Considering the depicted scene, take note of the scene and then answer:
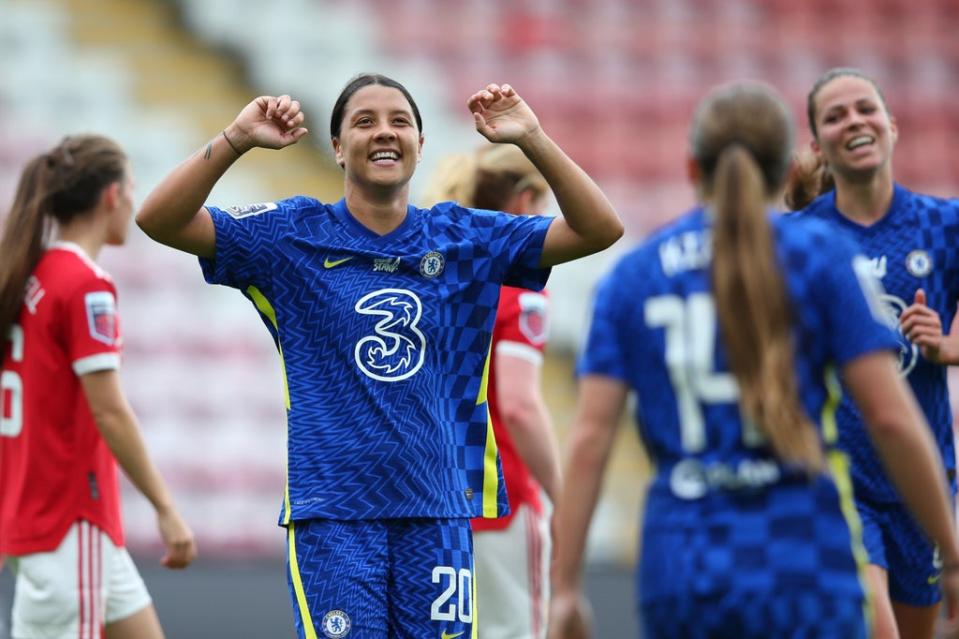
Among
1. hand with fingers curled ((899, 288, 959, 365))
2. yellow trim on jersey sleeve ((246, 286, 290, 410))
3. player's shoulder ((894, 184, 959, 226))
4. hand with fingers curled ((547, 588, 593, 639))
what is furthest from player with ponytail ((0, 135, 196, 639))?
player's shoulder ((894, 184, 959, 226))

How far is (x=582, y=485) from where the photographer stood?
323 centimetres

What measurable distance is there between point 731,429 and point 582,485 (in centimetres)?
35

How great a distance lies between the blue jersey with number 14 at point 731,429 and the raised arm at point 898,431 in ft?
0.15

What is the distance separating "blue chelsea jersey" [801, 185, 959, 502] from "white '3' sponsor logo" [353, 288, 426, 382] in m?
1.57

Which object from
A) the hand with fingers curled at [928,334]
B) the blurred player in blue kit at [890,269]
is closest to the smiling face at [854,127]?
the blurred player in blue kit at [890,269]

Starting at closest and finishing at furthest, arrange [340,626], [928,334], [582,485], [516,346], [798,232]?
[798,232] → [582,485] → [340,626] → [928,334] → [516,346]

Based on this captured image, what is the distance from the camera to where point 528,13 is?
38.2 feet

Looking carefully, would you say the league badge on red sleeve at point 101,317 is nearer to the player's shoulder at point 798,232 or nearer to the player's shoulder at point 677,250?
the player's shoulder at point 677,250

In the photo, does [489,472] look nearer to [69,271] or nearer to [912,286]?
[912,286]

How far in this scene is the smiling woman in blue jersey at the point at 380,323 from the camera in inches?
155

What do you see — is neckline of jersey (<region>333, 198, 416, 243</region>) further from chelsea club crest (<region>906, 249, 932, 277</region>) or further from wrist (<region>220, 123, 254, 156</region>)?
chelsea club crest (<region>906, 249, 932, 277</region>)

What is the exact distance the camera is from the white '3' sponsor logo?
3990 mm

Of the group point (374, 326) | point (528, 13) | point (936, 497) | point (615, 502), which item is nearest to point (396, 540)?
point (374, 326)

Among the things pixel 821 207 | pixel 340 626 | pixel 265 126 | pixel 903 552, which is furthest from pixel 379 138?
pixel 903 552
